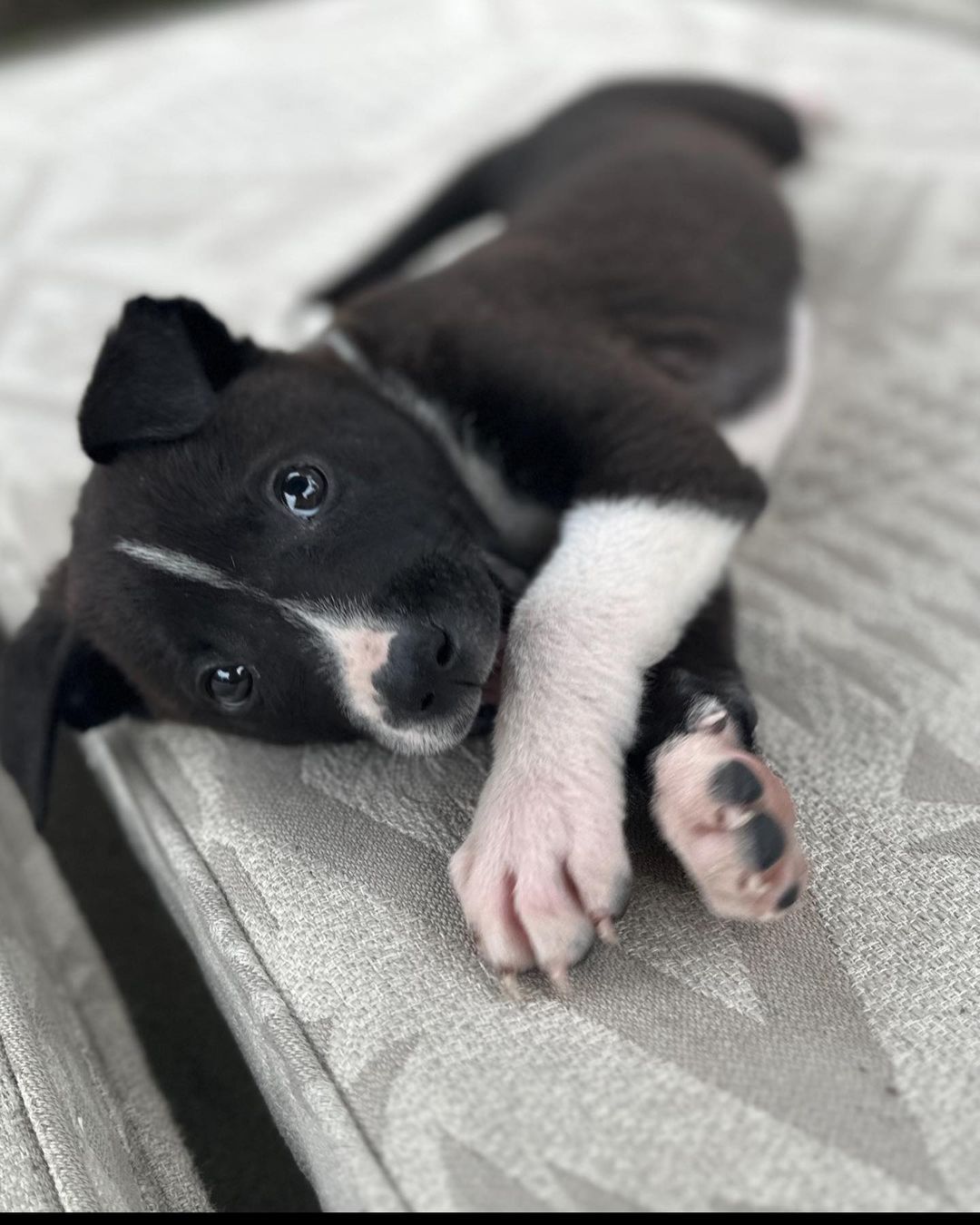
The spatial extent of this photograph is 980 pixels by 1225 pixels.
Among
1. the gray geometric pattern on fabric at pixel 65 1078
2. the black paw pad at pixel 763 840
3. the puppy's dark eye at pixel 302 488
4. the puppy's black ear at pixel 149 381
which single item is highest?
the puppy's black ear at pixel 149 381

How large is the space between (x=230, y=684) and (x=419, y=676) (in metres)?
0.35

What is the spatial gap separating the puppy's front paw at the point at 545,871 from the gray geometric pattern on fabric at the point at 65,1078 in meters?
0.53

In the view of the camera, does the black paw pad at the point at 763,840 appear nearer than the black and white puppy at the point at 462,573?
Yes

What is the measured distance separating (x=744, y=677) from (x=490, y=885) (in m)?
0.59

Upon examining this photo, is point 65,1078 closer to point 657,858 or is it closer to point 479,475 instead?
point 657,858

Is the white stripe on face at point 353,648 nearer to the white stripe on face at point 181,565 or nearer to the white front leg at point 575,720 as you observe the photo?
the white stripe on face at point 181,565

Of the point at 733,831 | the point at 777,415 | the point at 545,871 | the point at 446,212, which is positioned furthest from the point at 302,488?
the point at 446,212

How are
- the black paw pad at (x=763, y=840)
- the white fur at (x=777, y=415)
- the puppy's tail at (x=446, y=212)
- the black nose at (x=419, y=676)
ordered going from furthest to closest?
the puppy's tail at (x=446, y=212), the white fur at (x=777, y=415), the black nose at (x=419, y=676), the black paw pad at (x=763, y=840)

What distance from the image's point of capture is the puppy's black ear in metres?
1.69

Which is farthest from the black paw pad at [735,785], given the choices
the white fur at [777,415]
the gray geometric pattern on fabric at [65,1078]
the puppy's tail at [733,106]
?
the puppy's tail at [733,106]

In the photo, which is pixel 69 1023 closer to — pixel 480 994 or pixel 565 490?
pixel 480 994

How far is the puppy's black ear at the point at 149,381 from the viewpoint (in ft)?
5.56

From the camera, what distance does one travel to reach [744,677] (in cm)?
170

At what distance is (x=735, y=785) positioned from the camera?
50.5 inches
